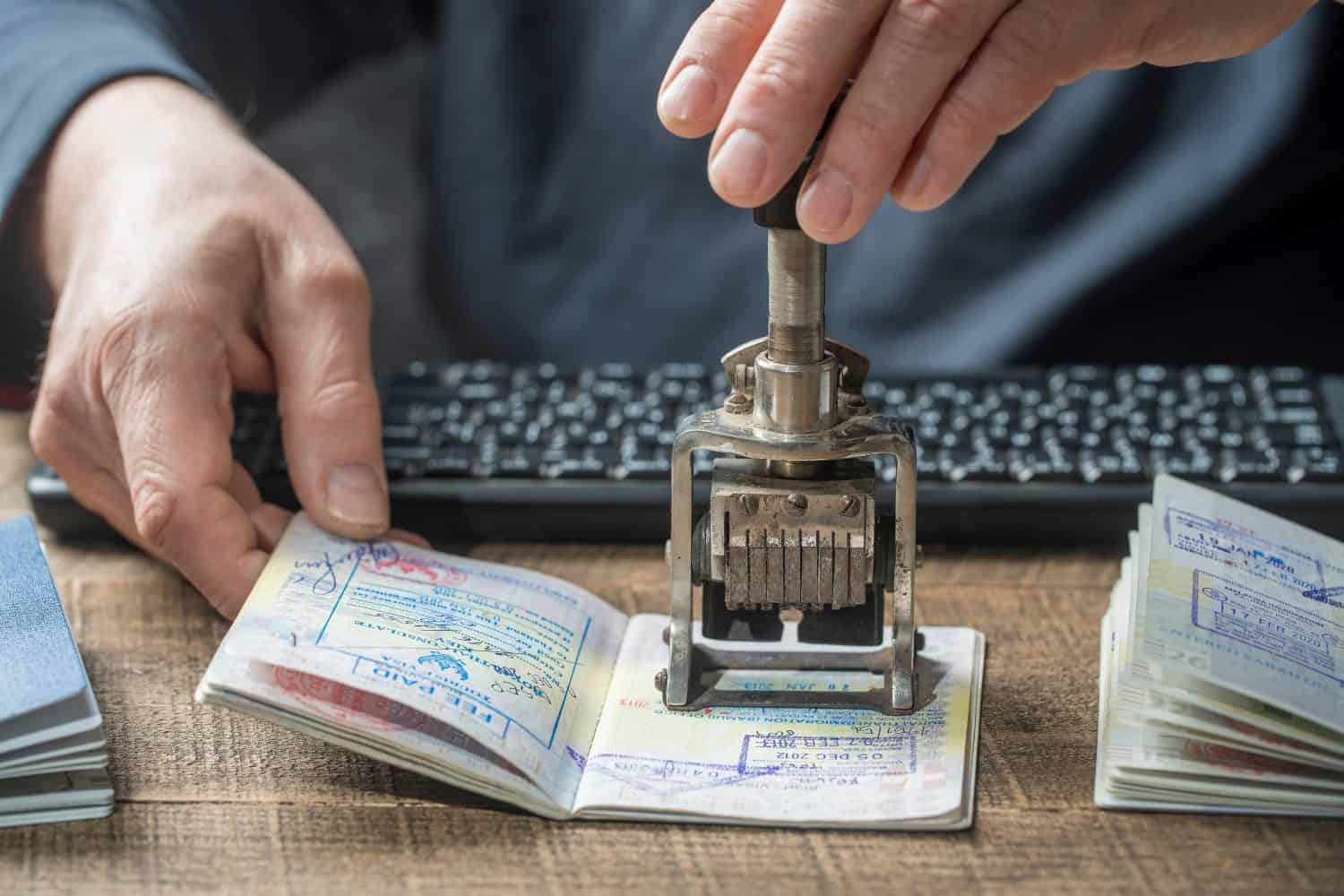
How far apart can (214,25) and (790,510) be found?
78 cm

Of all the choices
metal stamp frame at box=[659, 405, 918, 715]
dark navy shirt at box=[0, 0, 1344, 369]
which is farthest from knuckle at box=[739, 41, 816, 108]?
dark navy shirt at box=[0, 0, 1344, 369]

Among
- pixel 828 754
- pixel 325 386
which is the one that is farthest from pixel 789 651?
pixel 325 386

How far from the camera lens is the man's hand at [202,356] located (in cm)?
71

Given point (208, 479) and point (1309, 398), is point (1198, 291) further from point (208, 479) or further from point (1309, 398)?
point (208, 479)

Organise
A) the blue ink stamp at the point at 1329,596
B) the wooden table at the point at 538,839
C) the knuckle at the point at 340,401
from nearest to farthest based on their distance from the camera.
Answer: the wooden table at the point at 538,839 < the blue ink stamp at the point at 1329,596 < the knuckle at the point at 340,401

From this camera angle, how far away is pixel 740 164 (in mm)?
547

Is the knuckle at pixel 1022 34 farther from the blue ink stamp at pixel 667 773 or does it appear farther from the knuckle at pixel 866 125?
the blue ink stamp at pixel 667 773

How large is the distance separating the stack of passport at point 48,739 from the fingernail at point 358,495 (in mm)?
163

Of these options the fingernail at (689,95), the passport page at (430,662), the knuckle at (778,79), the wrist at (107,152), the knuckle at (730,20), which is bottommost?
the passport page at (430,662)

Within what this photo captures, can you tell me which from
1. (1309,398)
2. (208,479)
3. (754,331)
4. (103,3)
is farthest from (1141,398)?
(103,3)

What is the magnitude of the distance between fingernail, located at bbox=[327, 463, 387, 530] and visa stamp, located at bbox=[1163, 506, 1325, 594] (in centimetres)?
40

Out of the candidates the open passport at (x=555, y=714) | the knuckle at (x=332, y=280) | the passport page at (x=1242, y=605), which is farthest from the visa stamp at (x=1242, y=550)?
the knuckle at (x=332, y=280)

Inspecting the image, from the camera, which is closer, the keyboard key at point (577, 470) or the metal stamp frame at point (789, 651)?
the metal stamp frame at point (789, 651)

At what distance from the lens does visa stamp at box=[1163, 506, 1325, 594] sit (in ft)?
2.15
